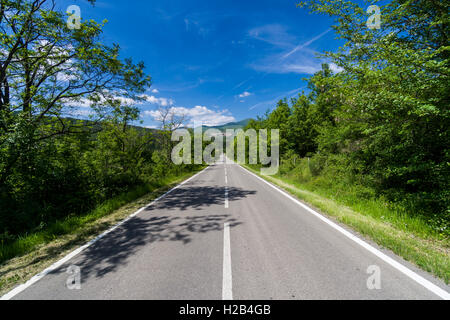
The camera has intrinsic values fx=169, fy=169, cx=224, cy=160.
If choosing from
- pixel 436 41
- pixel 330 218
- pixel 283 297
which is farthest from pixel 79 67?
pixel 436 41

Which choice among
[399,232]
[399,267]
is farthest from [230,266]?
[399,232]

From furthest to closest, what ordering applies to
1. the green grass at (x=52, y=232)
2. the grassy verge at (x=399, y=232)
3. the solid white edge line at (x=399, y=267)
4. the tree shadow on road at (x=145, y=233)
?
the green grass at (x=52, y=232)
the tree shadow on road at (x=145, y=233)
the grassy verge at (x=399, y=232)
the solid white edge line at (x=399, y=267)

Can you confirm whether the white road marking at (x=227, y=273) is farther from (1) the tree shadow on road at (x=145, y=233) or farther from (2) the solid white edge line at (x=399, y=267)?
(2) the solid white edge line at (x=399, y=267)

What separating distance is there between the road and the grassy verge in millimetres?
279

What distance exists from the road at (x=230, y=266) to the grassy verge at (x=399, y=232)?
0.28 metres

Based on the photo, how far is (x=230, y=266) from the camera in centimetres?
284

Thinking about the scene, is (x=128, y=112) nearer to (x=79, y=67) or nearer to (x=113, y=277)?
(x=79, y=67)

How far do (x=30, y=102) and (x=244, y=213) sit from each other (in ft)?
29.1

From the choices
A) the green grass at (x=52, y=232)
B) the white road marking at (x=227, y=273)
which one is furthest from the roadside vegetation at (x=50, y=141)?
the white road marking at (x=227, y=273)

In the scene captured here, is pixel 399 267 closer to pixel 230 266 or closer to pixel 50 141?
pixel 230 266

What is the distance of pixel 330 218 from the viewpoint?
16.5 feet

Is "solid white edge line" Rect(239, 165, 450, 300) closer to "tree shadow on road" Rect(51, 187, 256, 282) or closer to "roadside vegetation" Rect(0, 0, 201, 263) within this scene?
"tree shadow on road" Rect(51, 187, 256, 282)

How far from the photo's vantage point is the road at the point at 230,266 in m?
2.28

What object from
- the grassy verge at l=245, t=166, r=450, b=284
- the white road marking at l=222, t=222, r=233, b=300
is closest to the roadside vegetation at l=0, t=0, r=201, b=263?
the white road marking at l=222, t=222, r=233, b=300
